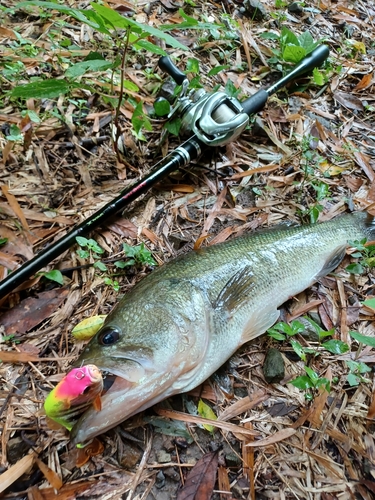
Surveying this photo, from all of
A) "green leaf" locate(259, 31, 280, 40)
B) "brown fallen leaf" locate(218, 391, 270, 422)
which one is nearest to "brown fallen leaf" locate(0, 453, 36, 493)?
"brown fallen leaf" locate(218, 391, 270, 422)

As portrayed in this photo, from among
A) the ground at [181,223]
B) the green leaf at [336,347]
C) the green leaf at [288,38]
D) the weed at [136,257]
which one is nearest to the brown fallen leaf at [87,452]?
the ground at [181,223]

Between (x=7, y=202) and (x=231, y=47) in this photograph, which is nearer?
(x=7, y=202)

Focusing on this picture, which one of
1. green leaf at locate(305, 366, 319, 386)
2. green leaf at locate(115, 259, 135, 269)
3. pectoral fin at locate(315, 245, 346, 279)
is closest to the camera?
green leaf at locate(305, 366, 319, 386)

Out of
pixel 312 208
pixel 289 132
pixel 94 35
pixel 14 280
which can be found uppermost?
pixel 94 35

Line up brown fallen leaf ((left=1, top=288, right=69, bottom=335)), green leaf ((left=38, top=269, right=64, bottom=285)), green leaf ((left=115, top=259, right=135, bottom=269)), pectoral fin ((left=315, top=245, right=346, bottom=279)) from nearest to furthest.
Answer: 1. brown fallen leaf ((left=1, top=288, right=69, bottom=335))
2. green leaf ((left=38, top=269, right=64, bottom=285))
3. green leaf ((left=115, top=259, right=135, bottom=269))
4. pectoral fin ((left=315, top=245, right=346, bottom=279))

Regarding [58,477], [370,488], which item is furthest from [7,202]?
[370,488]

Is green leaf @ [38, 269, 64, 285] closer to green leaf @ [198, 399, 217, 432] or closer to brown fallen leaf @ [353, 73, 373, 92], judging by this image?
green leaf @ [198, 399, 217, 432]

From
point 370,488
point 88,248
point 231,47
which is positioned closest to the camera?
point 370,488

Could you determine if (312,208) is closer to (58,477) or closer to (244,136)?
(244,136)
